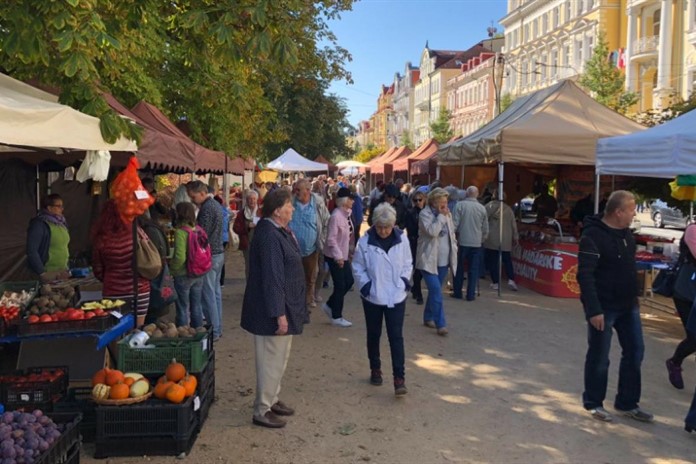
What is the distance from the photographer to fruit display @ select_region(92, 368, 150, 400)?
171 inches

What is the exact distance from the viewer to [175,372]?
4.61 metres

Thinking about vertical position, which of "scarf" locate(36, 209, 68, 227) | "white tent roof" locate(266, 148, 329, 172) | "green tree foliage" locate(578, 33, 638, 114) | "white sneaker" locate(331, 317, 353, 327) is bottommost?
"white sneaker" locate(331, 317, 353, 327)

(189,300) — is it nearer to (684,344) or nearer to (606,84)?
(684,344)

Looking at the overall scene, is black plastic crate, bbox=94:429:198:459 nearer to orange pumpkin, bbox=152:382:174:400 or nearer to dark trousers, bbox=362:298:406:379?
orange pumpkin, bbox=152:382:174:400

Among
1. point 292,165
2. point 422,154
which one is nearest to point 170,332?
point 292,165

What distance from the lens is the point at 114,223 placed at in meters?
5.62

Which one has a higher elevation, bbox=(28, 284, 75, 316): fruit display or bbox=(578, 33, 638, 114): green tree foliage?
bbox=(578, 33, 638, 114): green tree foliage

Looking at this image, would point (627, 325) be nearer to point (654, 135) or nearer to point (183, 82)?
point (654, 135)

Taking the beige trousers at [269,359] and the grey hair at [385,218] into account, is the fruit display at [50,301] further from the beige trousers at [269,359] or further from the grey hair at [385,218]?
the grey hair at [385,218]

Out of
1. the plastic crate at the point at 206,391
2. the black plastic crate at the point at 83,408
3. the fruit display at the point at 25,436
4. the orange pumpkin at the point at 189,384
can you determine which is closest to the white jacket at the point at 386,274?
the plastic crate at the point at 206,391

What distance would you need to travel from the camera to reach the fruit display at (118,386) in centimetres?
434

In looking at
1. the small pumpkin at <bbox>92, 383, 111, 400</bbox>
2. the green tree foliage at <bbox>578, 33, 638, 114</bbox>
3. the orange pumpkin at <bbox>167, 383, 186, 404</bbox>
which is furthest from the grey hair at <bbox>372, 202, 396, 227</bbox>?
the green tree foliage at <bbox>578, 33, 638, 114</bbox>

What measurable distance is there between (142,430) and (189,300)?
2705 millimetres

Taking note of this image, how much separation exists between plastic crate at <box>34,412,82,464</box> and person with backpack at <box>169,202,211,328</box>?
9.12 ft
